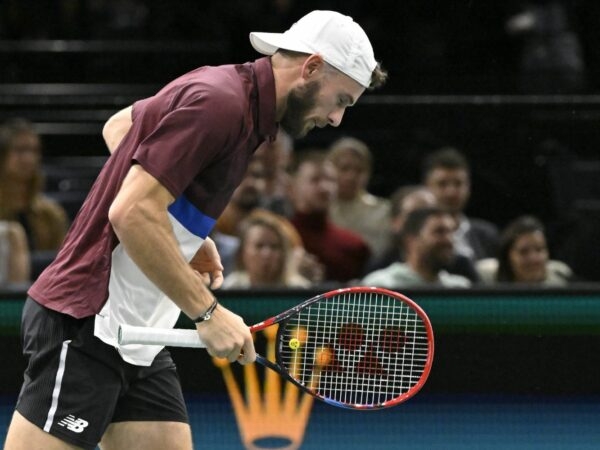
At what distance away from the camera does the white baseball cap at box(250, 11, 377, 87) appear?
317 centimetres

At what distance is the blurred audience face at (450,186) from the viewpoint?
645cm

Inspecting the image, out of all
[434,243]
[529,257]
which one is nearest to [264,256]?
[434,243]

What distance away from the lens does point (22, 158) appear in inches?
246

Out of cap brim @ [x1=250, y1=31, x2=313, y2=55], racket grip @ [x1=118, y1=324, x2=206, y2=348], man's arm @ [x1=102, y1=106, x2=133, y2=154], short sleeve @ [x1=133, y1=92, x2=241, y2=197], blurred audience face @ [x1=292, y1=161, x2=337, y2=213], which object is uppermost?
blurred audience face @ [x1=292, y1=161, x2=337, y2=213]

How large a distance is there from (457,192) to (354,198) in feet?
1.91

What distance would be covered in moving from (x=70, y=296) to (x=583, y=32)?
597 cm

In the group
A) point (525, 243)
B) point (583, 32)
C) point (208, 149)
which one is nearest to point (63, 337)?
point (208, 149)

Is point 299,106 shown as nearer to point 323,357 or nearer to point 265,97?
point 265,97

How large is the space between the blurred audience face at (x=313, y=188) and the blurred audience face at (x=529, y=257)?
1022mm

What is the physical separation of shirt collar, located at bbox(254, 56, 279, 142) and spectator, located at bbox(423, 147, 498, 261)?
128 inches

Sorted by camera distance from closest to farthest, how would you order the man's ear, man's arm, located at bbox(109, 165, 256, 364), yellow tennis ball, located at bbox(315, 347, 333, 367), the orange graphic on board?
man's arm, located at bbox(109, 165, 256, 364)
the man's ear
yellow tennis ball, located at bbox(315, 347, 333, 367)
the orange graphic on board

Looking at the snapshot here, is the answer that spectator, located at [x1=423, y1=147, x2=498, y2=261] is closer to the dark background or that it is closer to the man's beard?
the dark background

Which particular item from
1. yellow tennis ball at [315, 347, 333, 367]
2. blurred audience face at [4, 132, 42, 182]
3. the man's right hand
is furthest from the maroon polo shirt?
blurred audience face at [4, 132, 42, 182]

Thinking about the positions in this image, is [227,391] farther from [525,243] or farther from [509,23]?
[509,23]
